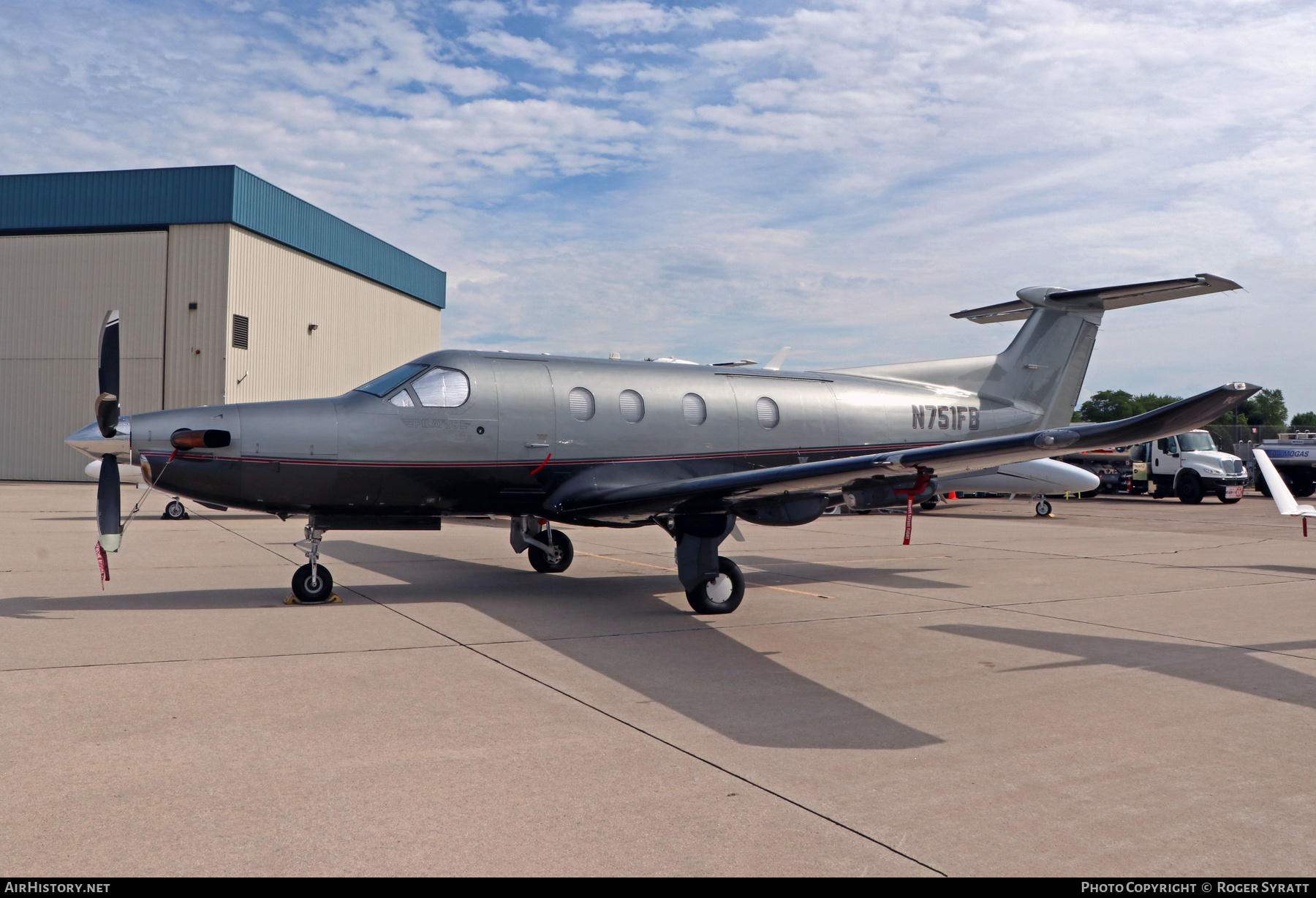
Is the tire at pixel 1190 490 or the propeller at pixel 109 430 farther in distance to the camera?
the tire at pixel 1190 490

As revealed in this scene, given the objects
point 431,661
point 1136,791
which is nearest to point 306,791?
point 431,661

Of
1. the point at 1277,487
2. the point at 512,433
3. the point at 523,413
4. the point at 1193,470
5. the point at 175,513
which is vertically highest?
the point at 523,413

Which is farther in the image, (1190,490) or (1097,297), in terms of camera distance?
(1190,490)

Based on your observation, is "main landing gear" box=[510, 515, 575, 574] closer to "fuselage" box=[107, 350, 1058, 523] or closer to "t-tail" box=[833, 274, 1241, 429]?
"fuselage" box=[107, 350, 1058, 523]

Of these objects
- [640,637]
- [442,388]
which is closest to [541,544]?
[442,388]

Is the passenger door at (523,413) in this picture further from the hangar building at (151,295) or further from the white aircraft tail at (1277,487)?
the hangar building at (151,295)

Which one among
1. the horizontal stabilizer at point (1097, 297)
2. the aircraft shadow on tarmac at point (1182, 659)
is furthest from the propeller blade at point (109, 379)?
the horizontal stabilizer at point (1097, 297)

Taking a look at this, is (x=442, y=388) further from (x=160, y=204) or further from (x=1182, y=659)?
(x=160, y=204)

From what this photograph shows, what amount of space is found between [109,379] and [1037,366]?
36.9ft

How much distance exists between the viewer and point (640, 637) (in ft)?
Answer: 25.6

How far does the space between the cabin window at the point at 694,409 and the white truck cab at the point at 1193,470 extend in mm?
23285

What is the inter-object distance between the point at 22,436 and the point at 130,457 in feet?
112

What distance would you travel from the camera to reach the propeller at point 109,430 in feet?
26.1

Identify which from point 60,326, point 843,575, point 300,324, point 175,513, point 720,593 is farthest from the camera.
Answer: point 300,324
